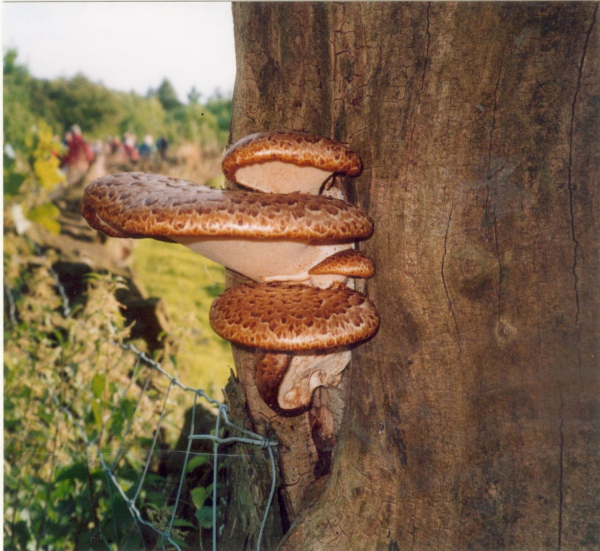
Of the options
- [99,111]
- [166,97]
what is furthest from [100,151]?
[166,97]

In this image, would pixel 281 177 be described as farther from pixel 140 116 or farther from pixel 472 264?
pixel 140 116

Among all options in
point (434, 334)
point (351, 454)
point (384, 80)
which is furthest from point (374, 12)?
point (351, 454)

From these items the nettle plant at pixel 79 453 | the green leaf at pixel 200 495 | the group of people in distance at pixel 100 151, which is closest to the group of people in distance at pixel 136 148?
the group of people in distance at pixel 100 151

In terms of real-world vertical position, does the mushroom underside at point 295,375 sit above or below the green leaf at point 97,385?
above

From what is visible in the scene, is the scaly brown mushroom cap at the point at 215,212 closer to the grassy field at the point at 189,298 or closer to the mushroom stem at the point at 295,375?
the mushroom stem at the point at 295,375

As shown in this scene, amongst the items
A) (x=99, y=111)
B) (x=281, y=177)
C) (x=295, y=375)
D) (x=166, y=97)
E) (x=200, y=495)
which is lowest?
(x=200, y=495)
